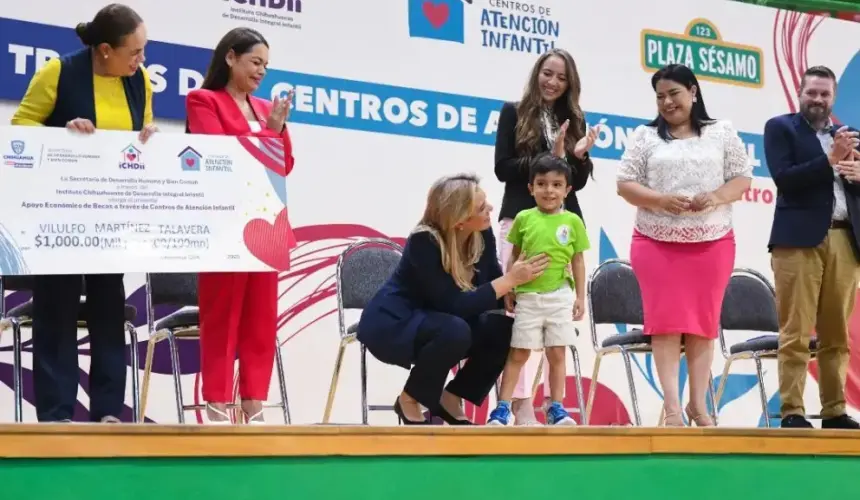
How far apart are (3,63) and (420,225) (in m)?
2.08

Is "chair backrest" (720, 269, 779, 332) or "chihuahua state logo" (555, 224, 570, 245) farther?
"chair backrest" (720, 269, 779, 332)

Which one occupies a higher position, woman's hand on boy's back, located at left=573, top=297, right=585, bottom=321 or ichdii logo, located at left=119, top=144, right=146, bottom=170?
ichdii logo, located at left=119, top=144, right=146, bottom=170

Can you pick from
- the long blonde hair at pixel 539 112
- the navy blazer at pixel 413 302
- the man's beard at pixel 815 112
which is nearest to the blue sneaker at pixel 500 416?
the navy blazer at pixel 413 302

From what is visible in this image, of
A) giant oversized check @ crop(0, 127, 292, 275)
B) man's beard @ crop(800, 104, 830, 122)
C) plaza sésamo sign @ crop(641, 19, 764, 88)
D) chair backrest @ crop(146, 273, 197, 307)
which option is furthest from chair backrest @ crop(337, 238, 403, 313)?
plaza sésamo sign @ crop(641, 19, 764, 88)

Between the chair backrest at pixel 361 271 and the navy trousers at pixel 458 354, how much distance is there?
90 cm

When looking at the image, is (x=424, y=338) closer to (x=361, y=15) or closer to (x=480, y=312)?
(x=480, y=312)

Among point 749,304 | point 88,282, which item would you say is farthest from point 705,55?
point 88,282

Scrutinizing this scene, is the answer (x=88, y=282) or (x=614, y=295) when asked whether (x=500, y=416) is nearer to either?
(x=88, y=282)

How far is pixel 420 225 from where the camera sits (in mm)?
3920

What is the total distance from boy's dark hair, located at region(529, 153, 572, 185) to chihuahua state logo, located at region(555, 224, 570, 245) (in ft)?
0.59

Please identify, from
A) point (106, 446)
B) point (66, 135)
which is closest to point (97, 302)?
point (66, 135)

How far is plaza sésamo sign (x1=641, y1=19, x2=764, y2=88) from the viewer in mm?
6410

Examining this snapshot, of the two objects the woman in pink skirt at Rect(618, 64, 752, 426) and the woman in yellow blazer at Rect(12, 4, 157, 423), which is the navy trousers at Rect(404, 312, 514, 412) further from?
the woman in yellow blazer at Rect(12, 4, 157, 423)

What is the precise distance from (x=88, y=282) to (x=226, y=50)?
35.2 inches
